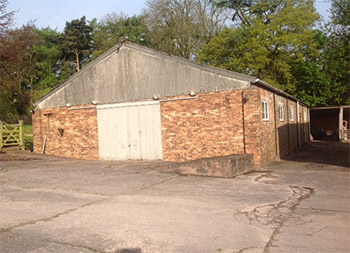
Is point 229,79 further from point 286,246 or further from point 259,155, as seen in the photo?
point 286,246

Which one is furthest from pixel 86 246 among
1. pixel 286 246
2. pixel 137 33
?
pixel 137 33

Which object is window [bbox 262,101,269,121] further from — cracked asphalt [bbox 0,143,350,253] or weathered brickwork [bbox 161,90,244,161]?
cracked asphalt [bbox 0,143,350,253]

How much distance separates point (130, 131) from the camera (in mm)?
14156

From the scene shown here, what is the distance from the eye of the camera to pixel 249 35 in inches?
1164

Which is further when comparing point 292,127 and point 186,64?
point 292,127

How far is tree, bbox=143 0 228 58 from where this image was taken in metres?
30.8

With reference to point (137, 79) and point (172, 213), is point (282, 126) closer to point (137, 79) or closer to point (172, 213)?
point (137, 79)

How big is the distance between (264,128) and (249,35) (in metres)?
19.5

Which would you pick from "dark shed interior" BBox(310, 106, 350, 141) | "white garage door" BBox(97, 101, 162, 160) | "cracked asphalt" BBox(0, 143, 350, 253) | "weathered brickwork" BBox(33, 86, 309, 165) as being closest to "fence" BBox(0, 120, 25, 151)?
"weathered brickwork" BBox(33, 86, 309, 165)

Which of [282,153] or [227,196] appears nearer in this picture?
[227,196]

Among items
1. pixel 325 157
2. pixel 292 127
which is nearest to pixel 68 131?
pixel 292 127

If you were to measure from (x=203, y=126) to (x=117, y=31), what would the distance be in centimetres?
2945

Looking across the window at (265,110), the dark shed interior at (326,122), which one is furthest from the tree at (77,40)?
the window at (265,110)

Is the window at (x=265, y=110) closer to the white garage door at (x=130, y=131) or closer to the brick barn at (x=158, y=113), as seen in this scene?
the brick barn at (x=158, y=113)
